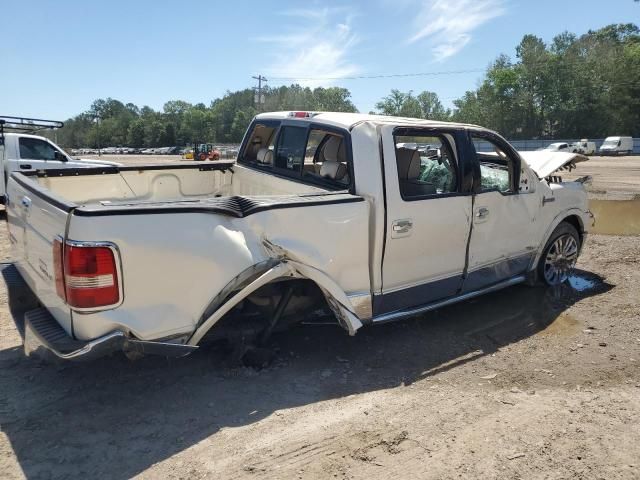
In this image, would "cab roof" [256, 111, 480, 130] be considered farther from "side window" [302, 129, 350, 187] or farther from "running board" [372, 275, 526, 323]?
"running board" [372, 275, 526, 323]

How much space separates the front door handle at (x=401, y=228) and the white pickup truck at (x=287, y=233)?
0.01 m

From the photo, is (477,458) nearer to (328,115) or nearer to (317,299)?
(317,299)

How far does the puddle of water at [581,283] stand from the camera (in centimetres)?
604

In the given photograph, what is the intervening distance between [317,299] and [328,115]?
1618 millimetres

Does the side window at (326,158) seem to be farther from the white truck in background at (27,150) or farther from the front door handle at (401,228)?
the white truck in background at (27,150)

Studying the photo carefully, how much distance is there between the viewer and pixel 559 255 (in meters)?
5.84

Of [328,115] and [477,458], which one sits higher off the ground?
[328,115]

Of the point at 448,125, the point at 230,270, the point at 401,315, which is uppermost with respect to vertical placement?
the point at 448,125

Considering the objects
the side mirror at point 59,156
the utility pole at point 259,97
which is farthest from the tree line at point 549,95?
the side mirror at point 59,156

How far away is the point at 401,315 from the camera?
13.5ft

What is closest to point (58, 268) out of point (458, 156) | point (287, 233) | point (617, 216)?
point (287, 233)

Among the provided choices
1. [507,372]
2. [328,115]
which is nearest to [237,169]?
[328,115]

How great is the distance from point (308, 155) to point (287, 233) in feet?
4.61

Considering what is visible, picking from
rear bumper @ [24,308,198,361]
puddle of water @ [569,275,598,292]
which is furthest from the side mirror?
puddle of water @ [569,275,598,292]
